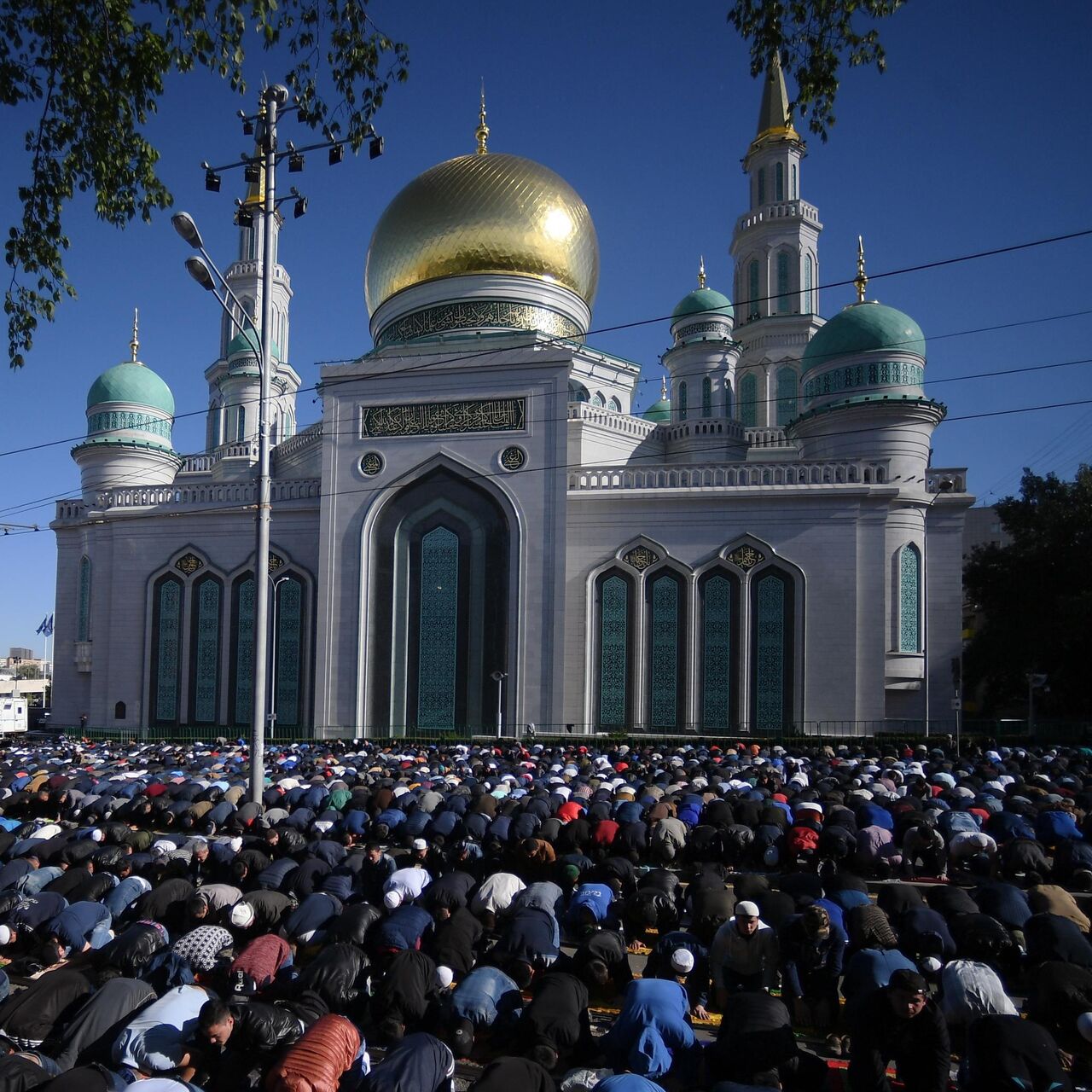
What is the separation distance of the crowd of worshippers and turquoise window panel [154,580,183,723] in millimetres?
12508

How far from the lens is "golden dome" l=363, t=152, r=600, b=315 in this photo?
80.7 feet

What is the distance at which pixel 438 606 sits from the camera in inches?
844

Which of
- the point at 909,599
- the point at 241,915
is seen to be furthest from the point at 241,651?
the point at 241,915

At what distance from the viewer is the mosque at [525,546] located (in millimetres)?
20125

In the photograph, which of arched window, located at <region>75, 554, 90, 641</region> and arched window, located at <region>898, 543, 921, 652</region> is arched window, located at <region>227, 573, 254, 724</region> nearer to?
arched window, located at <region>75, 554, 90, 641</region>

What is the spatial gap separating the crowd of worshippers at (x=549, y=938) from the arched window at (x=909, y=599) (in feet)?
30.0

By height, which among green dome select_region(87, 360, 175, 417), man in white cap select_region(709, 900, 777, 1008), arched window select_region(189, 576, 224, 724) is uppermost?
green dome select_region(87, 360, 175, 417)

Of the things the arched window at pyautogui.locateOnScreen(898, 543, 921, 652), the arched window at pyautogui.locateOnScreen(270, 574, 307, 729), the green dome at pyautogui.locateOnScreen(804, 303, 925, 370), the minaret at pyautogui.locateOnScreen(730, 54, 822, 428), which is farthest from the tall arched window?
the arched window at pyautogui.locateOnScreen(270, 574, 307, 729)

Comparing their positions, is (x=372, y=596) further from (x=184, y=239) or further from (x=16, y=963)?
(x=16, y=963)

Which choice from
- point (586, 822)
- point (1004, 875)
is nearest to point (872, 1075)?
point (1004, 875)

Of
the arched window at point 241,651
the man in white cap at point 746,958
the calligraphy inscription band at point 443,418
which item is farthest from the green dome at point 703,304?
the man in white cap at point 746,958

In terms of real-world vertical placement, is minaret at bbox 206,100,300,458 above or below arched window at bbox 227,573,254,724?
above

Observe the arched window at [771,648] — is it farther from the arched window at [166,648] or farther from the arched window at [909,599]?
the arched window at [166,648]

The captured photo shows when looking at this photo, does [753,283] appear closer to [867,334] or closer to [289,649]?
[867,334]
